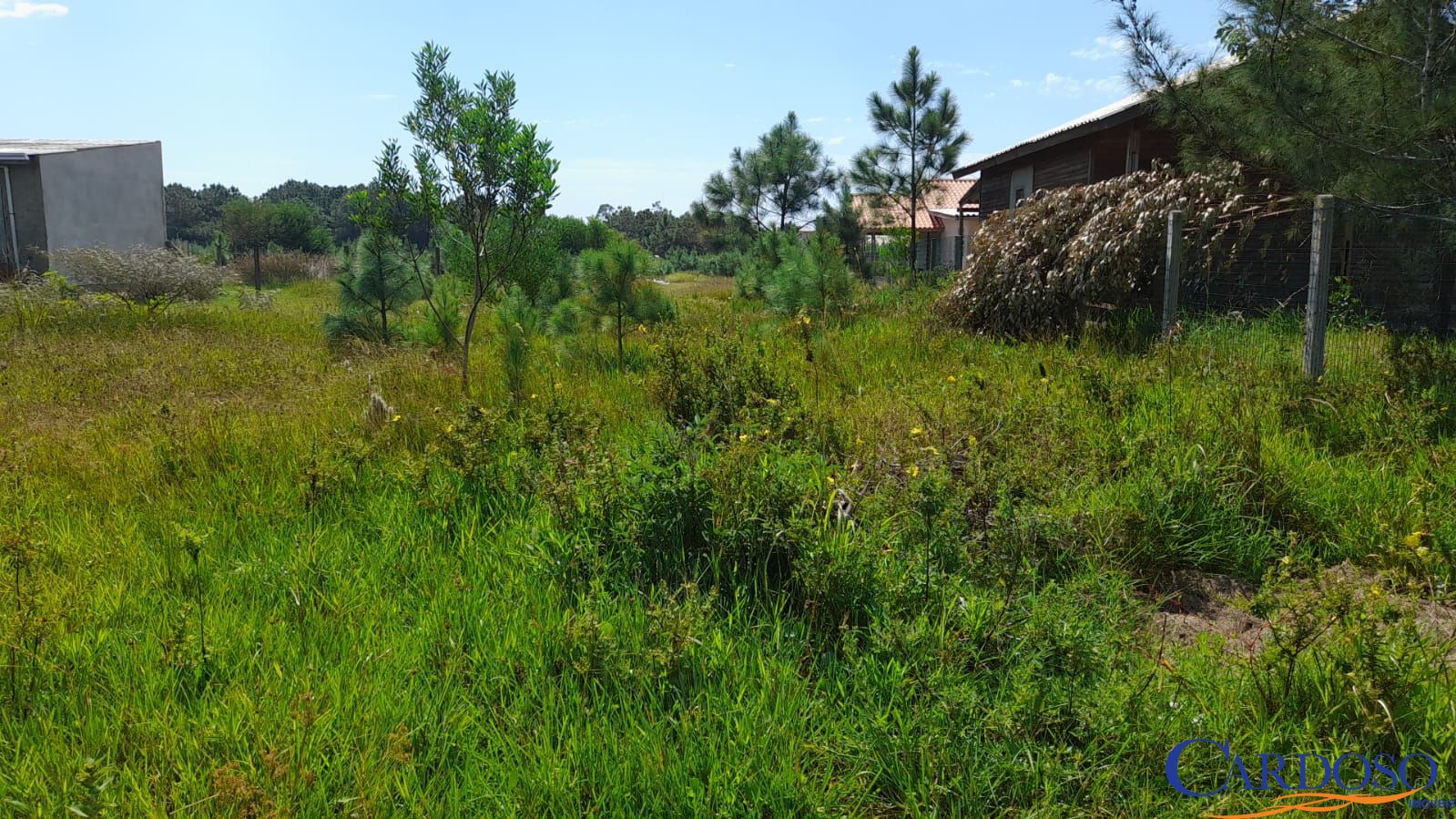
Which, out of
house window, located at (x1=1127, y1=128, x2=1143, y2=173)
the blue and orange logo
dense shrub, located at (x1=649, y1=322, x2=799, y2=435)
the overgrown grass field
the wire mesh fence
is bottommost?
the blue and orange logo

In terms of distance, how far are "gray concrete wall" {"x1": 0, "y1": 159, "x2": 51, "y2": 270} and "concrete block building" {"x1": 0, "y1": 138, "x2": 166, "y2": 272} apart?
0.7 inches

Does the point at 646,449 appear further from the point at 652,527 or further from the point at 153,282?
the point at 153,282

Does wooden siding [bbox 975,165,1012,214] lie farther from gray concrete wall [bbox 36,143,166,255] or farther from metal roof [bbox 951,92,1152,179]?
gray concrete wall [bbox 36,143,166,255]

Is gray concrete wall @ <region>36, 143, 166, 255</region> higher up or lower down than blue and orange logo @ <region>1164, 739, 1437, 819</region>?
higher up

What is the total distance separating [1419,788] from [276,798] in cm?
273

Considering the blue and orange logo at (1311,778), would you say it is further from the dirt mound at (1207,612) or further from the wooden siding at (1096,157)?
the wooden siding at (1096,157)

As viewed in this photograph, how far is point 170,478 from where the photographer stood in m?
4.45

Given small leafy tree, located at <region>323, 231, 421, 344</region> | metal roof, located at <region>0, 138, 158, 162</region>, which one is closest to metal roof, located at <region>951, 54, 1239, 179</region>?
small leafy tree, located at <region>323, 231, 421, 344</region>

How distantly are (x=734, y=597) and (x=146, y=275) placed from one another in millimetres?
17362

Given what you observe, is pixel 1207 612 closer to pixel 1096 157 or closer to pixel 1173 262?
pixel 1173 262

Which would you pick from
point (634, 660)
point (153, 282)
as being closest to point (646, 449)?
point (634, 660)

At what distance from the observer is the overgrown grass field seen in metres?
2.10

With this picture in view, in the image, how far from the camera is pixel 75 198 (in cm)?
2125

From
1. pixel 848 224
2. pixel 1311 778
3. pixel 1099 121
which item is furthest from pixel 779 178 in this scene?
pixel 1311 778
